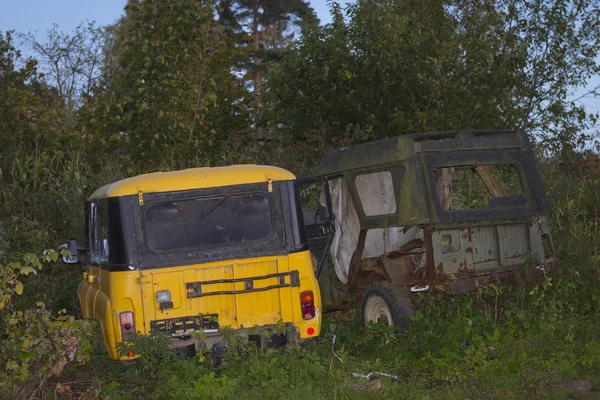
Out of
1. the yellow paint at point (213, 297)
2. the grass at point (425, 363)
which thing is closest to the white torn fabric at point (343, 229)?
the grass at point (425, 363)

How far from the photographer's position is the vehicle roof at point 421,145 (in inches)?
331

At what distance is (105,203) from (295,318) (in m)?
2.08

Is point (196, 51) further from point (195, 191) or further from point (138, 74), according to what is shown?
point (195, 191)

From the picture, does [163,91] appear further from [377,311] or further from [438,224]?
[438,224]

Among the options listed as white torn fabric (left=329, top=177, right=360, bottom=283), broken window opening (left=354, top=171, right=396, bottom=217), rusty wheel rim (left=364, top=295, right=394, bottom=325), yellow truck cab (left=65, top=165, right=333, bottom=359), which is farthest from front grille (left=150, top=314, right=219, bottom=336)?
white torn fabric (left=329, top=177, right=360, bottom=283)

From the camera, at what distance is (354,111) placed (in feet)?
56.5

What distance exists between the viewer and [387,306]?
8.46 m

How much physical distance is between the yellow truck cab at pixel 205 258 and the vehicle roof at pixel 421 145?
62.0 inches

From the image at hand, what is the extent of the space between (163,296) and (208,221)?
808mm

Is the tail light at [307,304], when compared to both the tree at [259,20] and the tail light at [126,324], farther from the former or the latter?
the tree at [259,20]

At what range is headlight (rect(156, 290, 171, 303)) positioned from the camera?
275 inches

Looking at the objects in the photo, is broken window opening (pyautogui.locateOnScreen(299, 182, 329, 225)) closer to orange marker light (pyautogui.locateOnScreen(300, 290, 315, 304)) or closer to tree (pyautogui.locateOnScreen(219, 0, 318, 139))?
orange marker light (pyautogui.locateOnScreen(300, 290, 315, 304))

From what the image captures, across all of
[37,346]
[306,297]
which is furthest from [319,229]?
[37,346]

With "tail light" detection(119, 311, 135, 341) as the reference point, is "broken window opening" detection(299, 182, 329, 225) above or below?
above
